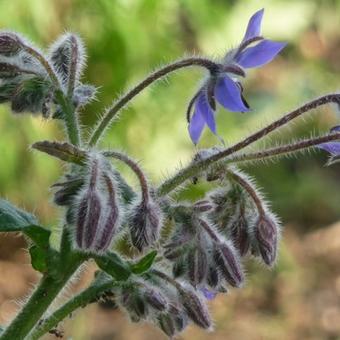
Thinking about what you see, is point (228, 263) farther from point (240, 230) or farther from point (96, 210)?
point (96, 210)

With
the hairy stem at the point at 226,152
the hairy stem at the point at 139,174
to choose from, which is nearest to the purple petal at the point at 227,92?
the hairy stem at the point at 226,152

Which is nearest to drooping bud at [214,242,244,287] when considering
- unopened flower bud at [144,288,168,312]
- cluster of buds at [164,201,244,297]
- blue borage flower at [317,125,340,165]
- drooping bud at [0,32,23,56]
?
cluster of buds at [164,201,244,297]

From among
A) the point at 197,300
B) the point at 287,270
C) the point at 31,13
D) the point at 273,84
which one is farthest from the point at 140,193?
the point at 273,84

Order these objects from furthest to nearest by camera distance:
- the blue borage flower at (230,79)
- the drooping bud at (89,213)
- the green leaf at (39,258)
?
the blue borage flower at (230,79) → the green leaf at (39,258) → the drooping bud at (89,213)

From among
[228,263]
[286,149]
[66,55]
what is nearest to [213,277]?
[228,263]

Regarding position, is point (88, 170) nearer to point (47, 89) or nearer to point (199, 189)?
point (47, 89)

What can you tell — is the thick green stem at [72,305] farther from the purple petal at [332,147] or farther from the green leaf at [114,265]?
the purple petal at [332,147]
